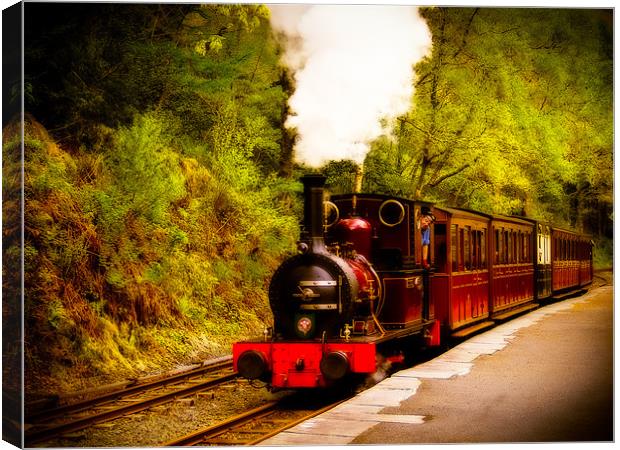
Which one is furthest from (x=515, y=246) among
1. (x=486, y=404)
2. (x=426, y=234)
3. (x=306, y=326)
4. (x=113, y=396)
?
(x=113, y=396)

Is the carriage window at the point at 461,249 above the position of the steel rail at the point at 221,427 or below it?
→ above

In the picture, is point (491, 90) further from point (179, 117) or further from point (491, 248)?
point (179, 117)

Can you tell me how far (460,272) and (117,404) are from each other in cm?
615

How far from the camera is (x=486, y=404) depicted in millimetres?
8430

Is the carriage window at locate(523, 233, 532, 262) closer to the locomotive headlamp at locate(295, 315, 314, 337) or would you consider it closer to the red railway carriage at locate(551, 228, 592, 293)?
the red railway carriage at locate(551, 228, 592, 293)

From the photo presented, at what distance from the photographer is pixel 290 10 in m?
9.07

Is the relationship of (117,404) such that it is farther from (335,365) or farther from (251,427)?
(335,365)

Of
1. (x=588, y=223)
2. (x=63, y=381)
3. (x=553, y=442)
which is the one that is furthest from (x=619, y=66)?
(x=63, y=381)

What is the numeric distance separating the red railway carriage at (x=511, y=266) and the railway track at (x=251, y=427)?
7.11 meters

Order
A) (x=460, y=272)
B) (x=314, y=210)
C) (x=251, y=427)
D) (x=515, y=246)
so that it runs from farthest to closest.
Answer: (x=515, y=246) → (x=460, y=272) → (x=314, y=210) → (x=251, y=427)

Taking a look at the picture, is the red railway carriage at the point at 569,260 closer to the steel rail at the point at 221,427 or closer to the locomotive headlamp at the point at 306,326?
the locomotive headlamp at the point at 306,326

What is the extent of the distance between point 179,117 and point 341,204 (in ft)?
12.5

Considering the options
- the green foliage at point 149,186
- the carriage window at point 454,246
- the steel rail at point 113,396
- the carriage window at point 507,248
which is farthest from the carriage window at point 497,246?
the steel rail at point 113,396

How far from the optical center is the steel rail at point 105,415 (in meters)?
7.63
